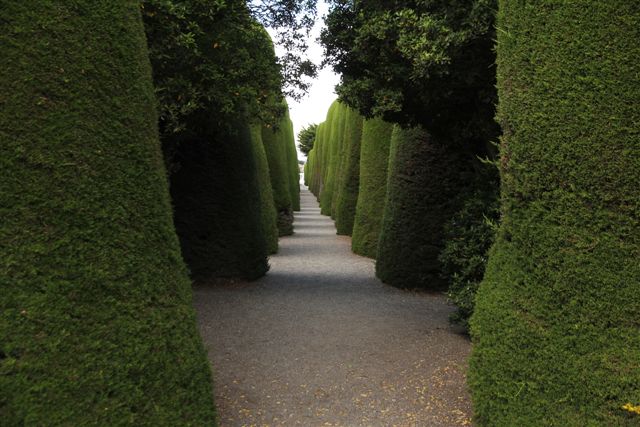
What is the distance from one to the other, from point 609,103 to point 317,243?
16.9m

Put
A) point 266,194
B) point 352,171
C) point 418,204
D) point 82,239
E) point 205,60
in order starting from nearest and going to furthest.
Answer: point 82,239 → point 205,60 → point 418,204 → point 266,194 → point 352,171

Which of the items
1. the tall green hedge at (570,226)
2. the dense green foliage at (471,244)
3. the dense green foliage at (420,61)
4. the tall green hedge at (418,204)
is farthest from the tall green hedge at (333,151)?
the tall green hedge at (570,226)

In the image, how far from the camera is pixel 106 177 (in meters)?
3.67

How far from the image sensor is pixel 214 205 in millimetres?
11445

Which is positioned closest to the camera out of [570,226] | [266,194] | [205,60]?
[570,226]

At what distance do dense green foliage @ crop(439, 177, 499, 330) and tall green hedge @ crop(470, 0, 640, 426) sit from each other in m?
2.90

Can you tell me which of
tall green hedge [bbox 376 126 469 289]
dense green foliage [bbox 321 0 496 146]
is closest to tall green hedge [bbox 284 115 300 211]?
tall green hedge [bbox 376 126 469 289]

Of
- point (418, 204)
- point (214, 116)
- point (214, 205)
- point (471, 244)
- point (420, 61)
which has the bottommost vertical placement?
point (471, 244)

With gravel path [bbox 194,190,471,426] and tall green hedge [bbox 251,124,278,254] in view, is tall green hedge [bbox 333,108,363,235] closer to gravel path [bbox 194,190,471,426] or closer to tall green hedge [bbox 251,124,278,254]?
tall green hedge [bbox 251,124,278,254]

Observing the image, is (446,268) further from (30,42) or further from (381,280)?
(30,42)

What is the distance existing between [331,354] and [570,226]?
3.96m

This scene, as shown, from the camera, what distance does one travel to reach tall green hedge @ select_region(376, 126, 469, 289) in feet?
34.6

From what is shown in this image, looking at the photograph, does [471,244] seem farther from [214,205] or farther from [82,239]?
[214,205]

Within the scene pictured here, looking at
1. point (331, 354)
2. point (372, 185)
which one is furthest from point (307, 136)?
point (331, 354)
